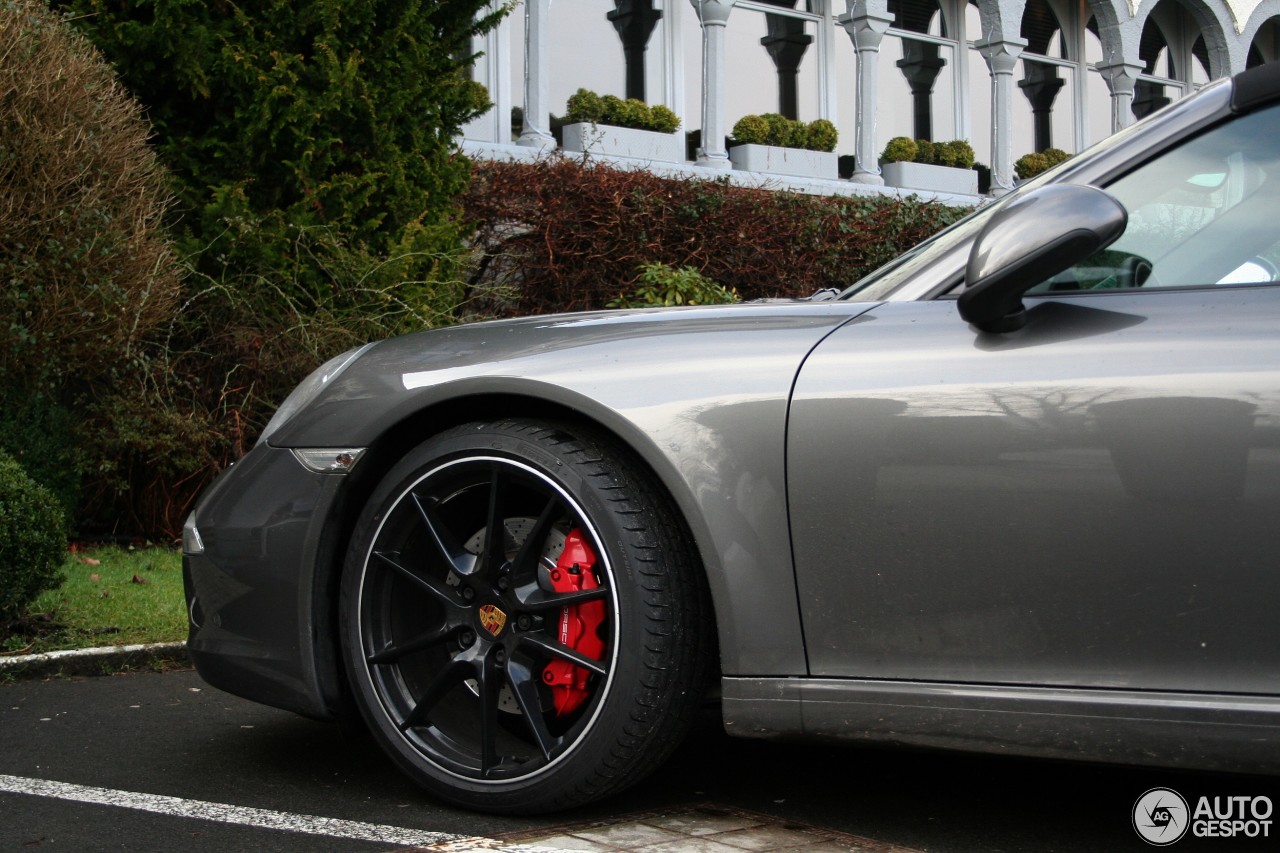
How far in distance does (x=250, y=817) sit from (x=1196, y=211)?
230 cm

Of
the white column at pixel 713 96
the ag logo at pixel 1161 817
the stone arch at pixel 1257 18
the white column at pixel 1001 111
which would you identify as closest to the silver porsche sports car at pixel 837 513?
the ag logo at pixel 1161 817

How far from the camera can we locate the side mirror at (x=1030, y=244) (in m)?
2.43

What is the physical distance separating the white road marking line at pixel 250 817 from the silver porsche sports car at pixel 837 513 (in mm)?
155

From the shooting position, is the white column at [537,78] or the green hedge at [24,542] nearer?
the green hedge at [24,542]

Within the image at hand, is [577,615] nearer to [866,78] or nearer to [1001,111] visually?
[866,78]

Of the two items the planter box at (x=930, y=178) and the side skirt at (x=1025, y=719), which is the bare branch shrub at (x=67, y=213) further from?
the planter box at (x=930, y=178)

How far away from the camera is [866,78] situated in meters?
19.6

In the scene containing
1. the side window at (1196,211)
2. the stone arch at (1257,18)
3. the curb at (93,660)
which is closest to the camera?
the side window at (1196,211)

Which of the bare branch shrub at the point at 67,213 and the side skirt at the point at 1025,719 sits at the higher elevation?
the bare branch shrub at the point at 67,213

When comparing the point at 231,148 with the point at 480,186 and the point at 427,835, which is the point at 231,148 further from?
the point at 427,835

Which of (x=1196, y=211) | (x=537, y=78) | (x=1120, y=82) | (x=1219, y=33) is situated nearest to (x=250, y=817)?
(x=1196, y=211)

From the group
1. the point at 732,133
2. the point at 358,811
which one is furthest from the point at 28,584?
the point at 732,133

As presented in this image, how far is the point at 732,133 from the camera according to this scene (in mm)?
18828

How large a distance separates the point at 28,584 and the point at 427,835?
2.89m
